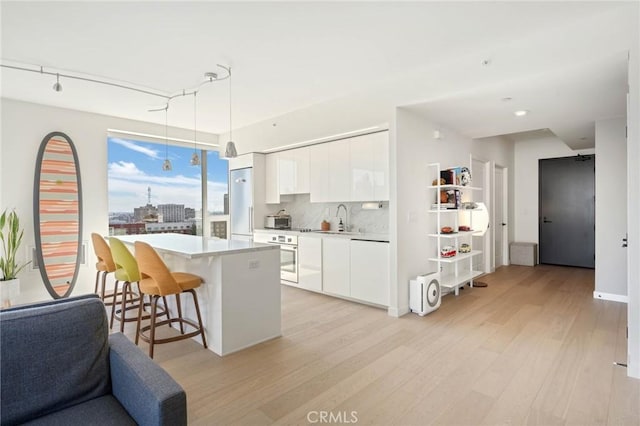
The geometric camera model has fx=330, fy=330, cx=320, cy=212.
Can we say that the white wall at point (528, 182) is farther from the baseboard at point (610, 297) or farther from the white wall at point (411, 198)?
the white wall at point (411, 198)

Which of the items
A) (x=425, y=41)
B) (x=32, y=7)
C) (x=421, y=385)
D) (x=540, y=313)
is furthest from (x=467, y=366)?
(x=32, y=7)

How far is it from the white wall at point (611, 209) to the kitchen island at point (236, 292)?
4.46 m

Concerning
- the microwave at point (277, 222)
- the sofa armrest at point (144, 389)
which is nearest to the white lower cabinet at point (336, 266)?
the microwave at point (277, 222)

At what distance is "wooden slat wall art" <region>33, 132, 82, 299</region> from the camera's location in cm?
439

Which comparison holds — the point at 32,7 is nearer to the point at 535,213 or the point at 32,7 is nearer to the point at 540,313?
the point at 540,313

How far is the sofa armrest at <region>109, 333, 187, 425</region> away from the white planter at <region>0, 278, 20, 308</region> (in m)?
3.49

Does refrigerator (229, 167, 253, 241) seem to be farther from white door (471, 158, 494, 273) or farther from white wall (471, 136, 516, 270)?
white door (471, 158, 494, 273)

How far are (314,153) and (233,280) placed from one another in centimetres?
280

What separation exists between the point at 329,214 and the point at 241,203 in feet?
5.56

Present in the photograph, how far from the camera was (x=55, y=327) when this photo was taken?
141cm

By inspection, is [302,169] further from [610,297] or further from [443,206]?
[610,297]

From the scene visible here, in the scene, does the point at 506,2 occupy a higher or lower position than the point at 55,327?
higher

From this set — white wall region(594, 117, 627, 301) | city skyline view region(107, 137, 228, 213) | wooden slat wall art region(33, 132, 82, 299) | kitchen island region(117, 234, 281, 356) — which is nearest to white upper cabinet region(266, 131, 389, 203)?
city skyline view region(107, 137, 228, 213)

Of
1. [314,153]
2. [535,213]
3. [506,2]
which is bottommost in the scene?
[535,213]
